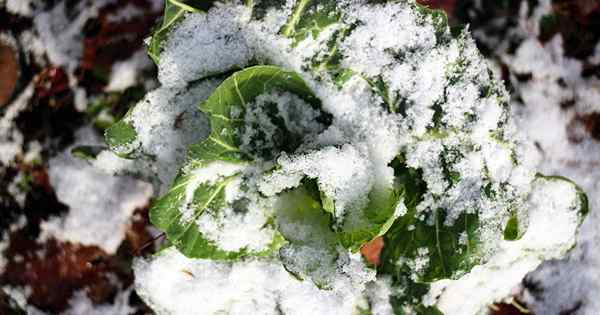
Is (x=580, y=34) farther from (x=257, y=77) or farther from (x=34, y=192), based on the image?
(x=34, y=192)

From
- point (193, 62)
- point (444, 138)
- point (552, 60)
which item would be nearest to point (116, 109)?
point (193, 62)

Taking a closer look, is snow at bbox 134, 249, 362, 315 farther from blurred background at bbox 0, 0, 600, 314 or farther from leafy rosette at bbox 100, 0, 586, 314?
blurred background at bbox 0, 0, 600, 314

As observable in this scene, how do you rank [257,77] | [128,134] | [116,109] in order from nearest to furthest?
[257,77]
[128,134]
[116,109]

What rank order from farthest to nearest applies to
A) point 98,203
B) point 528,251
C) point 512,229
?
point 98,203 < point 528,251 < point 512,229

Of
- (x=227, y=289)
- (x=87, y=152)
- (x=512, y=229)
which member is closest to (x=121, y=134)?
(x=87, y=152)

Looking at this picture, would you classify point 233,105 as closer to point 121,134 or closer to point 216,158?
point 216,158

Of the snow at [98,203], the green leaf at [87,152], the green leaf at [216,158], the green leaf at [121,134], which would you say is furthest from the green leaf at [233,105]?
the snow at [98,203]

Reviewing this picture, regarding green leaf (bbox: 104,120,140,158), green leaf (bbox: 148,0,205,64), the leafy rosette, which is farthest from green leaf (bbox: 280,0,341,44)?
green leaf (bbox: 104,120,140,158)
